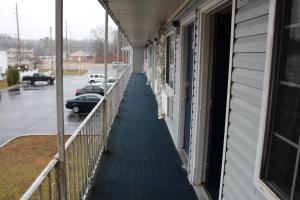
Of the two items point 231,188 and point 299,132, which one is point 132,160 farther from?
point 299,132

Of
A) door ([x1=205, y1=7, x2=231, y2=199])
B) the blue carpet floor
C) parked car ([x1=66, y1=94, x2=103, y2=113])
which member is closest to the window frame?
door ([x1=205, y1=7, x2=231, y2=199])

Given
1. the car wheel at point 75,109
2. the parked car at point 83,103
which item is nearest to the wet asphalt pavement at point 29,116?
the car wheel at point 75,109

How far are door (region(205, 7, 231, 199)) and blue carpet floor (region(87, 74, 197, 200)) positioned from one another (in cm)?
30

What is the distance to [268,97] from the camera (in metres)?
1.46

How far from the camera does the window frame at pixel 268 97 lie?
1.41 meters

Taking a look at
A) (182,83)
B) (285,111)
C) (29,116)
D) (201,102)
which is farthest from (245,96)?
(29,116)

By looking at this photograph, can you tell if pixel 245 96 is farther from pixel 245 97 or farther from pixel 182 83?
pixel 182 83

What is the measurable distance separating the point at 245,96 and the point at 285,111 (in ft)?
1.54

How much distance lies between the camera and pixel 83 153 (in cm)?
295

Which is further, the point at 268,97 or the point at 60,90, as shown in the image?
the point at 60,90

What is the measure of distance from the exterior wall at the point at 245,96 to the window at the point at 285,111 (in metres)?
0.18

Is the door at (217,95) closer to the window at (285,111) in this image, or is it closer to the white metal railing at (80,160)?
the white metal railing at (80,160)

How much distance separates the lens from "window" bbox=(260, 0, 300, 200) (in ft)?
4.21

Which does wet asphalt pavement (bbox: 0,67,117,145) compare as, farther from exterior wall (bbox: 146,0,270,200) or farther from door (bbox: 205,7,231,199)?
exterior wall (bbox: 146,0,270,200)
